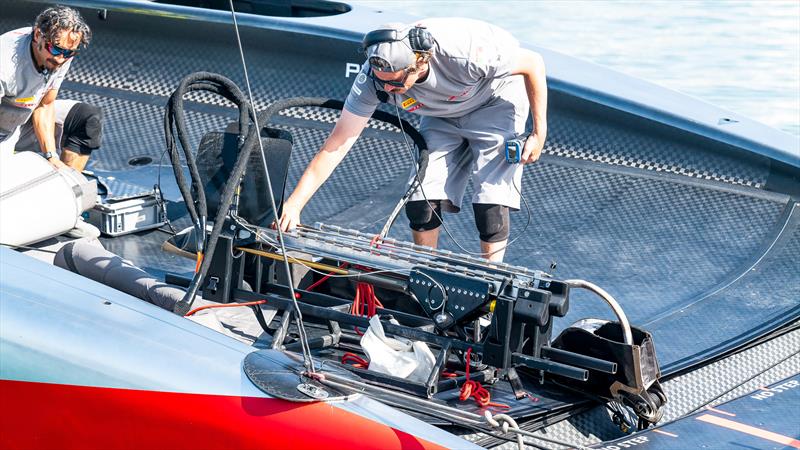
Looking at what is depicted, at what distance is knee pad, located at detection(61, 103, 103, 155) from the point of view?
3.80 metres

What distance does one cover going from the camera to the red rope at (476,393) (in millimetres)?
2379

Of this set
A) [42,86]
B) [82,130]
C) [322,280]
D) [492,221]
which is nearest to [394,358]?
[322,280]

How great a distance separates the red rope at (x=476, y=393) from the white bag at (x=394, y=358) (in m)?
0.09

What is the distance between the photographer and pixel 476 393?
94.6 inches

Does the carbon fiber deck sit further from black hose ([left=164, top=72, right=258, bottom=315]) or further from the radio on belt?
black hose ([left=164, top=72, right=258, bottom=315])

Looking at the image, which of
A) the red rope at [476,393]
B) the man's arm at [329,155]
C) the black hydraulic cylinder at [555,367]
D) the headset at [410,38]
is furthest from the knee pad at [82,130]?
the black hydraulic cylinder at [555,367]

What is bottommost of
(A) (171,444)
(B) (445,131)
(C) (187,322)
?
(A) (171,444)

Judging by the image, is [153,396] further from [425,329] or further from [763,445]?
[763,445]

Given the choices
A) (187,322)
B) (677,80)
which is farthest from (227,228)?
(677,80)

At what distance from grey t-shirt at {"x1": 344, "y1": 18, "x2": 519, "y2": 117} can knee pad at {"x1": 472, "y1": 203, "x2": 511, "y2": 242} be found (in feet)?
1.07

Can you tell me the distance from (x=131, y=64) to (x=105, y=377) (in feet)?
→ 9.96

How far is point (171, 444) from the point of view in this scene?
1907 mm

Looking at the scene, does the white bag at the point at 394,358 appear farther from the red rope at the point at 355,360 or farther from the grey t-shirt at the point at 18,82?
the grey t-shirt at the point at 18,82

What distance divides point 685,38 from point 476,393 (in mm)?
6456
